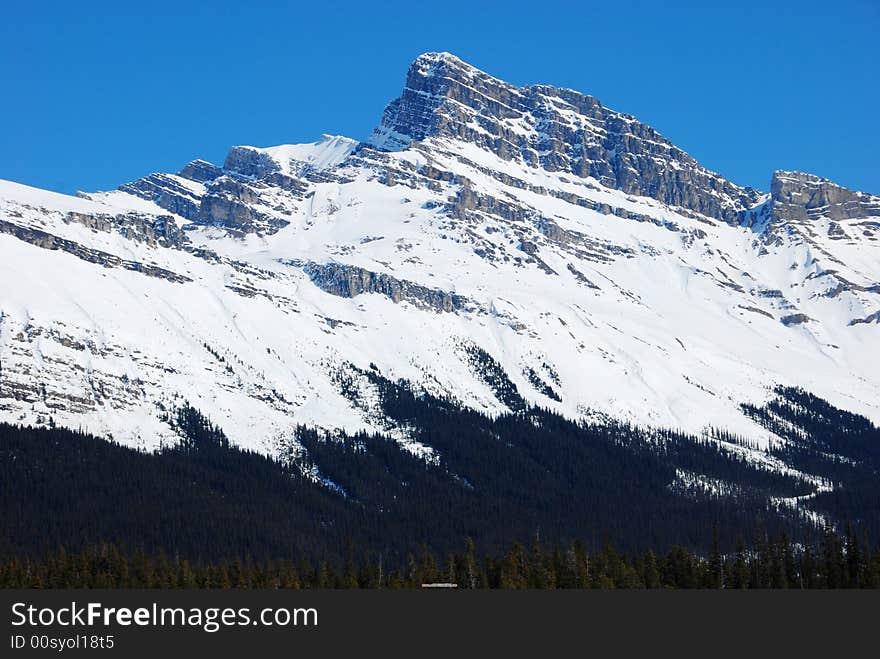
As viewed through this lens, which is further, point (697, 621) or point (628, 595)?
point (628, 595)

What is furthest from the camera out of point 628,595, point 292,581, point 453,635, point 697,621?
point 292,581

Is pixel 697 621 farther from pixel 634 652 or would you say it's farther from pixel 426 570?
pixel 426 570

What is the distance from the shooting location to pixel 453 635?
12081 centimetres

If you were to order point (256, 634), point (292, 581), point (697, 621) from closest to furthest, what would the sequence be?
1. point (256, 634)
2. point (697, 621)
3. point (292, 581)

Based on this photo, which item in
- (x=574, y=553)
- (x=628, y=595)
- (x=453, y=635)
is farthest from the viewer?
(x=574, y=553)

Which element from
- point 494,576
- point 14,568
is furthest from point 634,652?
point 14,568

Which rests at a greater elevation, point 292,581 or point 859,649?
point 292,581

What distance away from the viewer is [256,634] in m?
109

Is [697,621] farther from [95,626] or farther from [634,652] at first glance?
[95,626]

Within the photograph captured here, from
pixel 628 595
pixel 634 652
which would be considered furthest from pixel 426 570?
pixel 634 652

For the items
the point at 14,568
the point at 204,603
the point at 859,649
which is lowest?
the point at 859,649

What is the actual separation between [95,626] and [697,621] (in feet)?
185

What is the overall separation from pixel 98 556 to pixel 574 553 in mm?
65806

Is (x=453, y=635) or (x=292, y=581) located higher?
(x=292, y=581)
